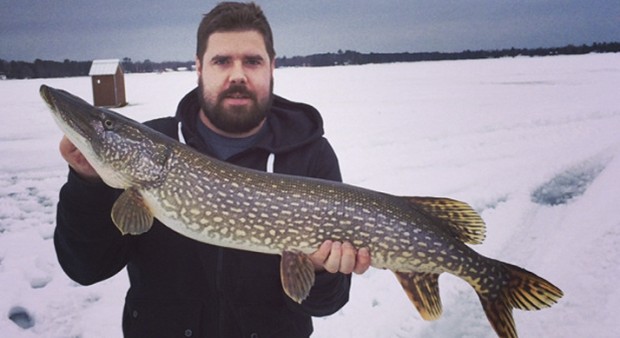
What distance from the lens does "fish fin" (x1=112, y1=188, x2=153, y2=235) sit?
1590 millimetres

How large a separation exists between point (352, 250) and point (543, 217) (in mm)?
2595

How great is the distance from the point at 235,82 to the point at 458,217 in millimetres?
1034

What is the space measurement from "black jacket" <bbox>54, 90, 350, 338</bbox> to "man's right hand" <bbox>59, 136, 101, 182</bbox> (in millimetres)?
58

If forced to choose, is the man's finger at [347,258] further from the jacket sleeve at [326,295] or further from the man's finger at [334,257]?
the jacket sleeve at [326,295]

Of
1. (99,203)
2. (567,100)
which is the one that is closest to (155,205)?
(99,203)

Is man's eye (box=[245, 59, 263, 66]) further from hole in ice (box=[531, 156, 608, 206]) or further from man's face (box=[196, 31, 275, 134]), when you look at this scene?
hole in ice (box=[531, 156, 608, 206])

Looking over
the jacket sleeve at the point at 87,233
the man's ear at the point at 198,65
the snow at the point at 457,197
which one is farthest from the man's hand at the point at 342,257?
the man's ear at the point at 198,65

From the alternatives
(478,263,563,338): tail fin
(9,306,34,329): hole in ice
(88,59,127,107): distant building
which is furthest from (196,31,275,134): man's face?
(88,59,127,107): distant building

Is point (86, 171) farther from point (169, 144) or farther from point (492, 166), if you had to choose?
point (492, 166)

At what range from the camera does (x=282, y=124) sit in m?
2.20

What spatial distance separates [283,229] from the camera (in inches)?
69.1

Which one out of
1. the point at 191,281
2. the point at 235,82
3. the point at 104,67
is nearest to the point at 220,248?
the point at 191,281

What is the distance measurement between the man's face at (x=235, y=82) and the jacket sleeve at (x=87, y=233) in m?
0.52

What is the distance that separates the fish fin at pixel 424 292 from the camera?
→ 70.9 inches
